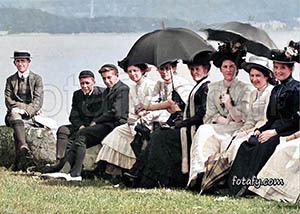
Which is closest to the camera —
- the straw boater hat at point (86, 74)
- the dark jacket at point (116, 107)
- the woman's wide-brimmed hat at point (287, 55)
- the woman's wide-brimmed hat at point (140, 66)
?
the woman's wide-brimmed hat at point (287, 55)

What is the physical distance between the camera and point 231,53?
365 inches

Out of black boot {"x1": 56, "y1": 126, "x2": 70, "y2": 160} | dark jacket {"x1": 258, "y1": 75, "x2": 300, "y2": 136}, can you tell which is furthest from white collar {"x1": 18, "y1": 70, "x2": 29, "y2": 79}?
dark jacket {"x1": 258, "y1": 75, "x2": 300, "y2": 136}

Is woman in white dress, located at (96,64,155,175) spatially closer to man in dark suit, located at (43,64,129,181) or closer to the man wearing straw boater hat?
man in dark suit, located at (43,64,129,181)

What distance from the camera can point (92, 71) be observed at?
11.8 metres

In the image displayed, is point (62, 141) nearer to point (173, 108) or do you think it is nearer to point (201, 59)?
point (173, 108)

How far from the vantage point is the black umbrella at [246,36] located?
9188 millimetres

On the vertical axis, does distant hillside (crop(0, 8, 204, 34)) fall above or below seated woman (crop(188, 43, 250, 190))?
above

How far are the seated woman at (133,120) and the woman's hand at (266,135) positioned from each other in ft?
5.45

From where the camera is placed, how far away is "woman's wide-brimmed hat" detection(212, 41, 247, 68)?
9.25 m

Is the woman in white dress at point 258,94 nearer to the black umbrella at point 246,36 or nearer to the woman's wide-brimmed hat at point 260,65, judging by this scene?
the woman's wide-brimmed hat at point 260,65

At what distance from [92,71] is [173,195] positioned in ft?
11.3

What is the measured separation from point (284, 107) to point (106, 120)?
9.17 feet

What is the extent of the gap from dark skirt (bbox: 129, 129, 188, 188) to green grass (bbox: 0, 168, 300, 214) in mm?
276

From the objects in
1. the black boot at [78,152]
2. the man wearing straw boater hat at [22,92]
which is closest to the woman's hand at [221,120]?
the black boot at [78,152]
